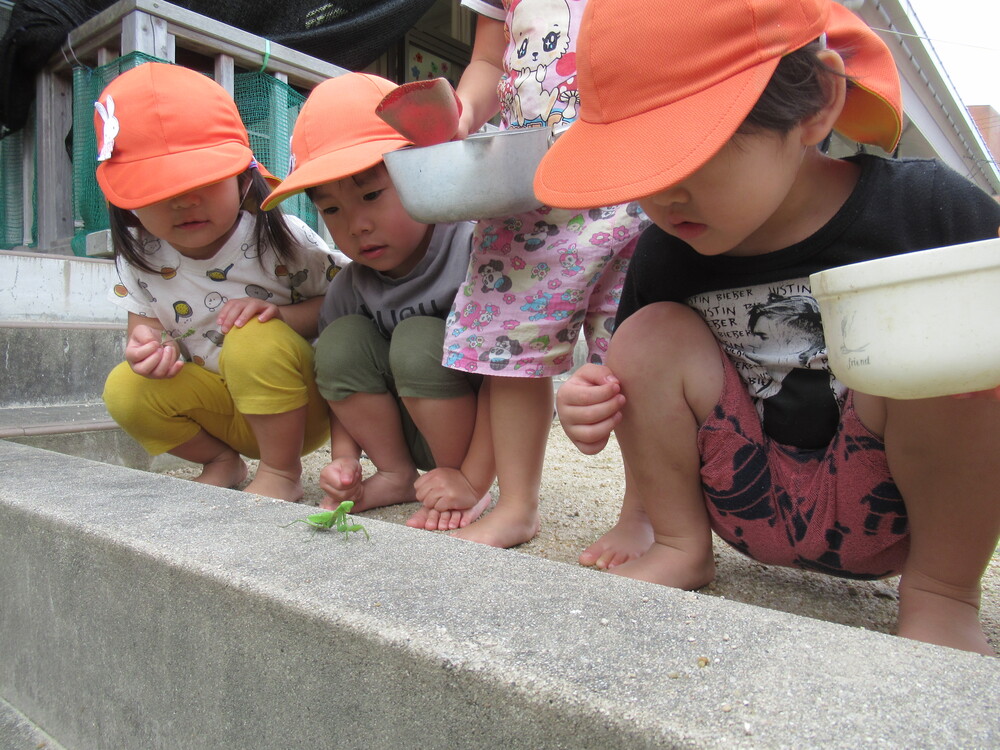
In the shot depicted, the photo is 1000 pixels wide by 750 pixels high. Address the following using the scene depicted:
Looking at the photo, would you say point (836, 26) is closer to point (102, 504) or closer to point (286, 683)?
point (286, 683)

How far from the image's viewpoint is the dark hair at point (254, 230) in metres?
1.91

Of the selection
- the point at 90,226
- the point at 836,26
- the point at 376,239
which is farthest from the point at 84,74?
the point at 836,26

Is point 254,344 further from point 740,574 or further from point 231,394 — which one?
point 740,574

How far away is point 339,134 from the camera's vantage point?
63.6 inches

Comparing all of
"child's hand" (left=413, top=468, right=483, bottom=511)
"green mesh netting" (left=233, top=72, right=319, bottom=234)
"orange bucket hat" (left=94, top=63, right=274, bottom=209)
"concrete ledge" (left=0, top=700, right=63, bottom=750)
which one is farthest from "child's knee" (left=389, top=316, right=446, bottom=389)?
"green mesh netting" (left=233, top=72, right=319, bottom=234)

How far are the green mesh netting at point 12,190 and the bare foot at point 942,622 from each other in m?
4.07

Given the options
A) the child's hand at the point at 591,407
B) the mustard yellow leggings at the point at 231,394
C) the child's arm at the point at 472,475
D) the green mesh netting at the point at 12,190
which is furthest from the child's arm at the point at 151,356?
the green mesh netting at the point at 12,190

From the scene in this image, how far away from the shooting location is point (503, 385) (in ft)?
4.96

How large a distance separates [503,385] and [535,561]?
0.65 metres

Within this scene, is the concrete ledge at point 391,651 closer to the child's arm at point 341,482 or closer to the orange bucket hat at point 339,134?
the child's arm at point 341,482

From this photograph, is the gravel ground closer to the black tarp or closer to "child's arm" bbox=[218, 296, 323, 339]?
"child's arm" bbox=[218, 296, 323, 339]

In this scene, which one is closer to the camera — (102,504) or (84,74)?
(102,504)

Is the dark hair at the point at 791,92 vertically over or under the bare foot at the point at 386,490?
over

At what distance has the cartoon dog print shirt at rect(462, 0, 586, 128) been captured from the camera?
4.84 ft
